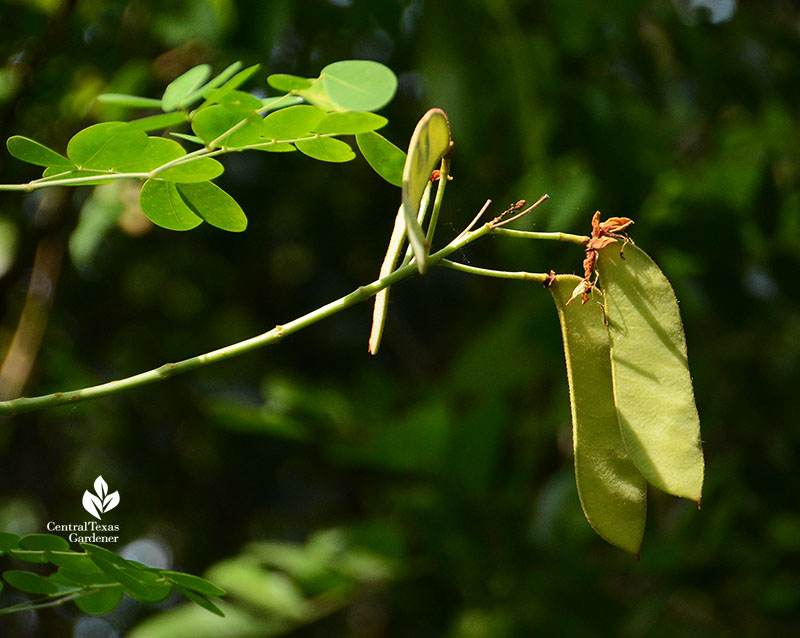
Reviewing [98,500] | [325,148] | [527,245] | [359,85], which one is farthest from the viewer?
[527,245]

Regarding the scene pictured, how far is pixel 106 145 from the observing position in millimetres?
471

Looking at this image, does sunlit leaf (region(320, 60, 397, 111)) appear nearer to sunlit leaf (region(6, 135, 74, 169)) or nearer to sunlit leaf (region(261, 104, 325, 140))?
sunlit leaf (region(261, 104, 325, 140))

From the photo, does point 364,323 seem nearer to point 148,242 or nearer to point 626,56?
point 148,242

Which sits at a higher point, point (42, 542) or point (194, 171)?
point (194, 171)

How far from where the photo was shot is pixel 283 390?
1515mm

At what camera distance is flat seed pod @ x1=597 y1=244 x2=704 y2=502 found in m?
0.46

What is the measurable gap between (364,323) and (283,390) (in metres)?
0.89

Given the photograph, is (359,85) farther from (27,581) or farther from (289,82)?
(27,581)

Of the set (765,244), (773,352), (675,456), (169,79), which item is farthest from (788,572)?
(169,79)

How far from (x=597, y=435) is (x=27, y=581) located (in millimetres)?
340

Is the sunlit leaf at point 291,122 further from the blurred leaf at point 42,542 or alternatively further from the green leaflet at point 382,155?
the blurred leaf at point 42,542

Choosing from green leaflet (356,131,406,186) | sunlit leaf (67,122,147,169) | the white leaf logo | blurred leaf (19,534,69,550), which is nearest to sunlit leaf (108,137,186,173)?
sunlit leaf (67,122,147,169)

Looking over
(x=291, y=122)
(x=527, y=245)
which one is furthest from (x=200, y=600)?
(x=527, y=245)

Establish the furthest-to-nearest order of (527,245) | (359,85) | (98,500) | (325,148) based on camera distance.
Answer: (527,245)
(98,500)
(325,148)
(359,85)
